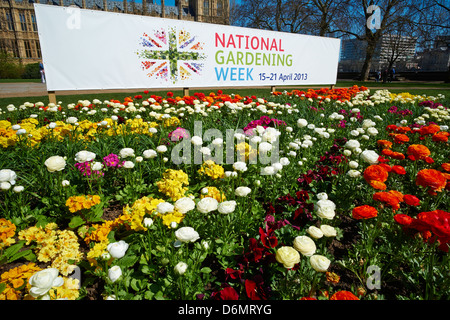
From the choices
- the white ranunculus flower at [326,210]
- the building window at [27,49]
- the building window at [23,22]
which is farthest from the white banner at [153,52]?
the building window at [23,22]

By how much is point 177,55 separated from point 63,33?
7.81ft

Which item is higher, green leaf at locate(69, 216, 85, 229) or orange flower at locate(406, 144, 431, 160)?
orange flower at locate(406, 144, 431, 160)

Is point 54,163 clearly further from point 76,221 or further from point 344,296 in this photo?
point 344,296

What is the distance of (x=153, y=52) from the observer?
589 cm

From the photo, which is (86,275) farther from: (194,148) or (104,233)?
(194,148)

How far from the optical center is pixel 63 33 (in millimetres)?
4824

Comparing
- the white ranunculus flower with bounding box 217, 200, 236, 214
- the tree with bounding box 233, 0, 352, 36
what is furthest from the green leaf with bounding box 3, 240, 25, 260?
the tree with bounding box 233, 0, 352, 36

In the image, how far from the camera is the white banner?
16.1 ft

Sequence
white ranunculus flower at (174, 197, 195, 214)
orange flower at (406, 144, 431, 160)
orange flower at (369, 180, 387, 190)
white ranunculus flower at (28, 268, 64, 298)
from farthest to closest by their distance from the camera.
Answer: orange flower at (406, 144, 431, 160)
orange flower at (369, 180, 387, 190)
white ranunculus flower at (174, 197, 195, 214)
white ranunculus flower at (28, 268, 64, 298)

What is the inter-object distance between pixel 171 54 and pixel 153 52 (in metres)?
0.44
